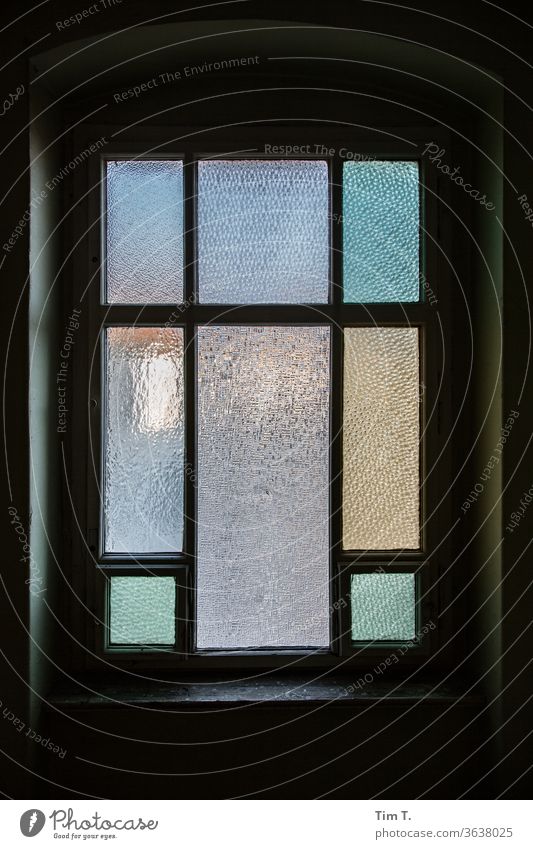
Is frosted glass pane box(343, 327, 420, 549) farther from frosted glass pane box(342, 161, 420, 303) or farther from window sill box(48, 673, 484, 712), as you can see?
window sill box(48, 673, 484, 712)

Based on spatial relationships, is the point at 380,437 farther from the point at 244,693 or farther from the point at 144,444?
the point at 244,693

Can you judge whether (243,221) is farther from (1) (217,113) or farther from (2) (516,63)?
(2) (516,63)

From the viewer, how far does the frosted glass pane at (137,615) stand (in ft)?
6.09

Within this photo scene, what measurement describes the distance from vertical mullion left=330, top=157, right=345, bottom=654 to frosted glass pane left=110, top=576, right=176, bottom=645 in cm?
46

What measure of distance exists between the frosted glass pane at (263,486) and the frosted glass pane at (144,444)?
0.07 meters

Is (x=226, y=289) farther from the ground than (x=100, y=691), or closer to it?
farther from the ground

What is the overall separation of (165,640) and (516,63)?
5.60 ft

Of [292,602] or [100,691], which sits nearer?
[100,691]

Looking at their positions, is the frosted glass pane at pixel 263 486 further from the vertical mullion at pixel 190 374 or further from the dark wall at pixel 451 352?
the dark wall at pixel 451 352

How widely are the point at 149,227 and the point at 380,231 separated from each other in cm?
63

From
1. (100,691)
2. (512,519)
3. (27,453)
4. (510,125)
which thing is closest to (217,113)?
(510,125)

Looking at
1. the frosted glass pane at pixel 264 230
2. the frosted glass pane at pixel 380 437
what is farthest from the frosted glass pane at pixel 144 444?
the frosted glass pane at pixel 380 437

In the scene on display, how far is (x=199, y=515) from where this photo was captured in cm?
186

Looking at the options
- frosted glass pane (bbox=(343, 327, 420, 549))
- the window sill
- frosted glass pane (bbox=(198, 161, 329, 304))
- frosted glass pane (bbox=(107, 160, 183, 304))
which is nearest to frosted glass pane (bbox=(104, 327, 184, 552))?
frosted glass pane (bbox=(107, 160, 183, 304))
